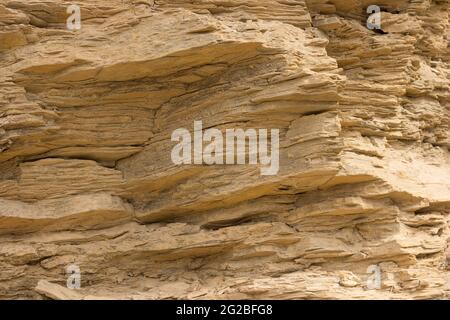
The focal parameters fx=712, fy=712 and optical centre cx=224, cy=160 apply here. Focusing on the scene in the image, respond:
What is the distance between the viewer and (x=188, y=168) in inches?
437

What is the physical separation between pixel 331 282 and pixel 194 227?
2309mm

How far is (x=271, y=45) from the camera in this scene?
11.0 metres

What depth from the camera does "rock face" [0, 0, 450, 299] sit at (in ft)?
35.7

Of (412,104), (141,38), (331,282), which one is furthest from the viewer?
(412,104)

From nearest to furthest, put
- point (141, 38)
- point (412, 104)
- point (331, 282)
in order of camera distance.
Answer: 1. point (331, 282)
2. point (141, 38)
3. point (412, 104)

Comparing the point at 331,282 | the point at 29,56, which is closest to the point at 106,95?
the point at 29,56

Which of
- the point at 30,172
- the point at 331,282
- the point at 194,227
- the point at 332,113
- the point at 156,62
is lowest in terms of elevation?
the point at 331,282

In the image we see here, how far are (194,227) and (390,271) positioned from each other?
3.09 meters

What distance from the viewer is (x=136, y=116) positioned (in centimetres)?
1162

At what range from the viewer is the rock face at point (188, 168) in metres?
10.9

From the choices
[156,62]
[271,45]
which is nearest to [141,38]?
[156,62]

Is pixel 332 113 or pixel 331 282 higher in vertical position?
pixel 332 113

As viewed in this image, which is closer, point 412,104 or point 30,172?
point 30,172

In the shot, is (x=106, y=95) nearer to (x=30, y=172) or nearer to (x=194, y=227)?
(x=30, y=172)
